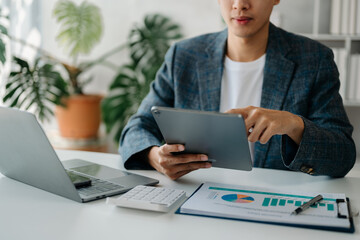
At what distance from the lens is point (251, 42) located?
5.24 ft

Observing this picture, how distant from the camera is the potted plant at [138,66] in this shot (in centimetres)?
347

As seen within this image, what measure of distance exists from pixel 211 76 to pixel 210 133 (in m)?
0.65

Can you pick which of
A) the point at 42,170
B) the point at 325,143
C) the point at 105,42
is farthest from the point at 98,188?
the point at 105,42

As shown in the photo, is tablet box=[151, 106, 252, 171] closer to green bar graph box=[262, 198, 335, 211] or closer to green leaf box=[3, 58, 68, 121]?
green bar graph box=[262, 198, 335, 211]

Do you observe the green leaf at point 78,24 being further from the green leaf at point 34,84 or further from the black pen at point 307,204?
the black pen at point 307,204

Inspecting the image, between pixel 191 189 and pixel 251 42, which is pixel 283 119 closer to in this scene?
pixel 191 189

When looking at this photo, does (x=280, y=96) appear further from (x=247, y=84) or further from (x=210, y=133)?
(x=210, y=133)

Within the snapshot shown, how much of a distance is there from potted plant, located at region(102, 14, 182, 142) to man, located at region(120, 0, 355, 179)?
1.80 metres

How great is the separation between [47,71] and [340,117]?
7.22 feet

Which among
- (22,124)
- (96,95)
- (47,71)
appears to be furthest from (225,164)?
(96,95)

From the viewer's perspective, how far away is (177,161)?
111 centimetres

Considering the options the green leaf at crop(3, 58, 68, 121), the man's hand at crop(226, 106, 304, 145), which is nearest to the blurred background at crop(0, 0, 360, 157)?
the green leaf at crop(3, 58, 68, 121)

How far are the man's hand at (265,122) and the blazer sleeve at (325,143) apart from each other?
0.20ft

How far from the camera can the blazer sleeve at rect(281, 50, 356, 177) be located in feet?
Answer: 3.99
